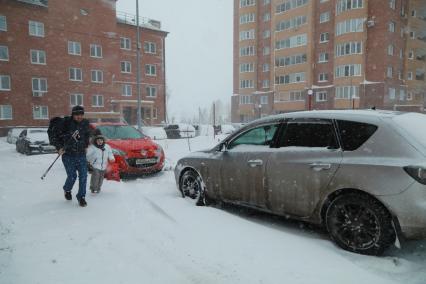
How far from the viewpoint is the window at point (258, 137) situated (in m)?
4.68

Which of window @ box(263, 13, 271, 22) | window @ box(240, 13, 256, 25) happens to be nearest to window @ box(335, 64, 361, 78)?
window @ box(263, 13, 271, 22)

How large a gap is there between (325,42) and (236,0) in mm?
19927

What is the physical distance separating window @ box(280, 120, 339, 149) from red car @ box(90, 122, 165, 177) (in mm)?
4650

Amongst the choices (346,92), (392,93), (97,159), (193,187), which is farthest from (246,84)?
(193,187)

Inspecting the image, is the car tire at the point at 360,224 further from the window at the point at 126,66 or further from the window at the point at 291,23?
the window at the point at 291,23

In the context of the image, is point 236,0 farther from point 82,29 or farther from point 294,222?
point 294,222

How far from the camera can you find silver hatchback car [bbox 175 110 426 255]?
329cm

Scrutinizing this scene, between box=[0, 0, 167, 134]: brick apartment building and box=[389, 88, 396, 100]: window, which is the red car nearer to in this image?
box=[0, 0, 167, 134]: brick apartment building

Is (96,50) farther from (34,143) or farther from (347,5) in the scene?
(347,5)

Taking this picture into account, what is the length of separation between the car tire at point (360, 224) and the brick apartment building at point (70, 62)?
35956 mm

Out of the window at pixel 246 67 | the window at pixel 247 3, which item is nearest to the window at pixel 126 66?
the window at pixel 246 67

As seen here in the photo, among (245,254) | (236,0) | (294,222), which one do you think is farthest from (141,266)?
(236,0)

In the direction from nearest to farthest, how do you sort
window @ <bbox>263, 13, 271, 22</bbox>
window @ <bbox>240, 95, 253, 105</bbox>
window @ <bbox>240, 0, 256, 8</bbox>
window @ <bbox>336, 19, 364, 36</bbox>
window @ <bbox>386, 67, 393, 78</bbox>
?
window @ <bbox>336, 19, 364, 36</bbox>, window @ <bbox>386, 67, 393, 78</bbox>, window @ <bbox>263, 13, 271, 22</bbox>, window @ <bbox>240, 0, 256, 8</bbox>, window @ <bbox>240, 95, 253, 105</bbox>

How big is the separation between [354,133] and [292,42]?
44798 mm
